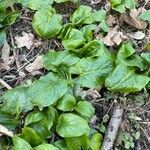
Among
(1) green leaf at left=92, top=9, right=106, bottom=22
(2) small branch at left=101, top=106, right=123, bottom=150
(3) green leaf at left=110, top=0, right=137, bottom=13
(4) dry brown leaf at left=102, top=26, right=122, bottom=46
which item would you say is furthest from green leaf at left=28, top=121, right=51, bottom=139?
(3) green leaf at left=110, top=0, right=137, bottom=13

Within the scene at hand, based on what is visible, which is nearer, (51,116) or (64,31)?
(51,116)

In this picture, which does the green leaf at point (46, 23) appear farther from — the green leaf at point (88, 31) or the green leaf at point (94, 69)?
the green leaf at point (94, 69)

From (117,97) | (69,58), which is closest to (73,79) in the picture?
(69,58)

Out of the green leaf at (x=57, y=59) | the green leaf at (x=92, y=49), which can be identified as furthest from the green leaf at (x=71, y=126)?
the green leaf at (x=92, y=49)

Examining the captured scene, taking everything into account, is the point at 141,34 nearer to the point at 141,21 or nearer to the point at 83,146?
the point at 141,21

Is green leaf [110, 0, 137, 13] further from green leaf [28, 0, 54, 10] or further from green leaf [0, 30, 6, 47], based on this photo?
green leaf [0, 30, 6, 47]

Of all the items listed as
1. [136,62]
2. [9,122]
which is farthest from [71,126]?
[136,62]

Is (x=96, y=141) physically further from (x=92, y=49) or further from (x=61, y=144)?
(x=92, y=49)
